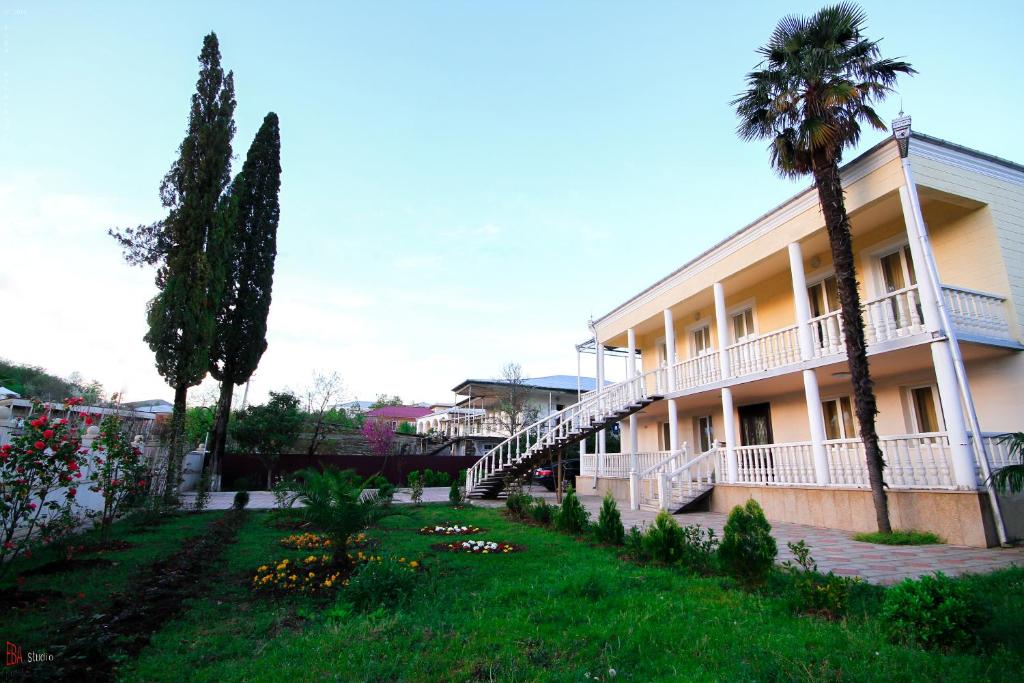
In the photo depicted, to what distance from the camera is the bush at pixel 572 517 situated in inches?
338

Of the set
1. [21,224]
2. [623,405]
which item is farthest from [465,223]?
[21,224]

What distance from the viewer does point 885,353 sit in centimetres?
948

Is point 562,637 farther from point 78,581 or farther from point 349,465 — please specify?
point 349,465

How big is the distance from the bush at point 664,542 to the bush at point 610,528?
1.18 metres

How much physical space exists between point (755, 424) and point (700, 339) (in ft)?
12.8

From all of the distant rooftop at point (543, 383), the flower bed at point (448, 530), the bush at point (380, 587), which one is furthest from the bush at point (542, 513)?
the distant rooftop at point (543, 383)

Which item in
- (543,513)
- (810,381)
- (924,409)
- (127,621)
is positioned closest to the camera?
(127,621)

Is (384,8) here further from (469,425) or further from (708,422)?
(469,425)

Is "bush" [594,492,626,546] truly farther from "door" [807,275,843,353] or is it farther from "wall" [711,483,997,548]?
"door" [807,275,843,353]

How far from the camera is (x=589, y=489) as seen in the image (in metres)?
19.5

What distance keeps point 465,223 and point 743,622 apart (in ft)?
54.6

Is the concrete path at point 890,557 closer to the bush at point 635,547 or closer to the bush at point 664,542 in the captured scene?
the bush at point 664,542

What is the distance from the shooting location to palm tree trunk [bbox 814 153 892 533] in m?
8.23

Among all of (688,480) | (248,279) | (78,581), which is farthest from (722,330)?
(248,279)
